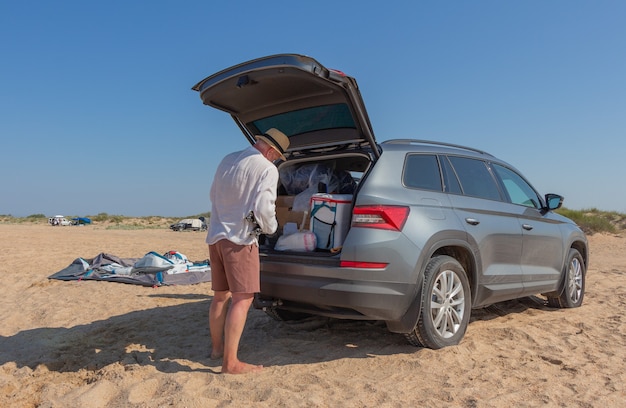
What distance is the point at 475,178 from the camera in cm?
486

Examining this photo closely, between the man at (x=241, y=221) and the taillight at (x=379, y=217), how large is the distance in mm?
633

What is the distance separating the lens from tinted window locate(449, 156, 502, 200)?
183 inches

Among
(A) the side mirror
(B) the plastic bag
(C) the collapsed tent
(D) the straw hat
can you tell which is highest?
(D) the straw hat

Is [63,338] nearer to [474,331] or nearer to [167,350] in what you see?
[167,350]

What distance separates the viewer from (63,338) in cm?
482

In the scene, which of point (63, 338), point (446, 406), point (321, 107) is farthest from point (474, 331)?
point (63, 338)

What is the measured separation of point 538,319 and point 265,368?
323cm

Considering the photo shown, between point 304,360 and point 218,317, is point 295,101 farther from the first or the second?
point 304,360

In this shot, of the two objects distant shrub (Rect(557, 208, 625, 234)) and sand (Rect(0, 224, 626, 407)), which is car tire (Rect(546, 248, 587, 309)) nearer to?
sand (Rect(0, 224, 626, 407))

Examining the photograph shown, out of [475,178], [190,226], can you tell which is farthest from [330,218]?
[190,226]

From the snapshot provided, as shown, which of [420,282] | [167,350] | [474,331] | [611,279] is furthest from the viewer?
[611,279]

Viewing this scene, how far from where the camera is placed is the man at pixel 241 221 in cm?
363

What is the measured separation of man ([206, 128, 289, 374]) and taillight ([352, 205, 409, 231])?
0.63 meters

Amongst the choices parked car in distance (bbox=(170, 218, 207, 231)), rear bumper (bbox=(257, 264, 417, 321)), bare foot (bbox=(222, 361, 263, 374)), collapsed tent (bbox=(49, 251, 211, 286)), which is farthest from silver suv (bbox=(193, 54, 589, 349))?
parked car in distance (bbox=(170, 218, 207, 231))
